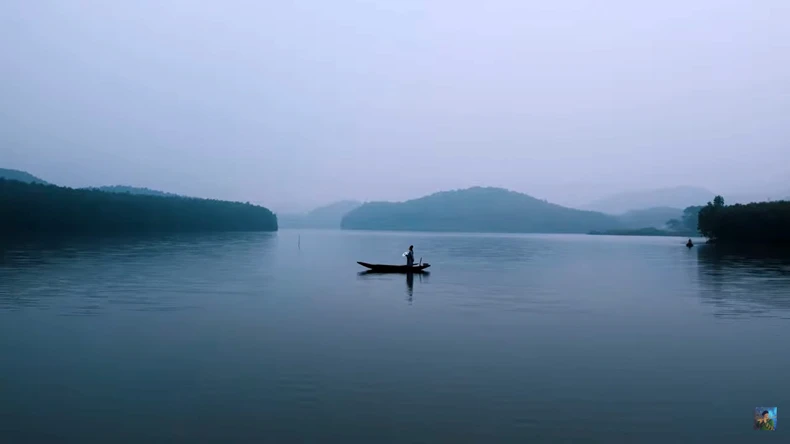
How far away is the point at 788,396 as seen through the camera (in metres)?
17.2

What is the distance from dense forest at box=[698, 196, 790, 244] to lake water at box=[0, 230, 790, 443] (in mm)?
127585

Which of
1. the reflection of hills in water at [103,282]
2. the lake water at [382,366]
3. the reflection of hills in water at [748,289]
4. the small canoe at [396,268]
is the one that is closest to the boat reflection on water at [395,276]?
the small canoe at [396,268]

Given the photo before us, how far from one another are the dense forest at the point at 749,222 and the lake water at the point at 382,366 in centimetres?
12758

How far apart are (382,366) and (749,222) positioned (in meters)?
167

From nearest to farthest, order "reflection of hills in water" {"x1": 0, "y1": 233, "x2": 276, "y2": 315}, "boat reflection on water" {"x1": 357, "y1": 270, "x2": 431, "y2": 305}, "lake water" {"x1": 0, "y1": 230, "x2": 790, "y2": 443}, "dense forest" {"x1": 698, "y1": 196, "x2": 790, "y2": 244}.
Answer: "lake water" {"x1": 0, "y1": 230, "x2": 790, "y2": 443}, "reflection of hills in water" {"x1": 0, "y1": 233, "x2": 276, "y2": 315}, "boat reflection on water" {"x1": 357, "y1": 270, "x2": 431, "y2": 305}, "dense forest" {"x1": 698, "y1": 196, "x2": 790, "y2": 244}

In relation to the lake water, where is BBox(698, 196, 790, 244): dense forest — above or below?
above

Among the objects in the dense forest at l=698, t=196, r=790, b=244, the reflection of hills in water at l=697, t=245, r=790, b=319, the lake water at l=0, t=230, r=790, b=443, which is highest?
the dense forest at l=698, t=196, r=790, b=244

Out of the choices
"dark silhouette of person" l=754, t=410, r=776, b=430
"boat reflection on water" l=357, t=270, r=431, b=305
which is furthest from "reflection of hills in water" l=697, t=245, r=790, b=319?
"boat reflection on water" l=357, t=270, r=431, b=305

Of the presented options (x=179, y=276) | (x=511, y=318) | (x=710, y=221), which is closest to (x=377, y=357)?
(x=511, y=318)

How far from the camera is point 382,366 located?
66.6 ft

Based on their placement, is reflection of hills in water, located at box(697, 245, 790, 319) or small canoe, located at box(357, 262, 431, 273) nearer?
reflection of hills in water, located at box(697, 245, 790, 319)

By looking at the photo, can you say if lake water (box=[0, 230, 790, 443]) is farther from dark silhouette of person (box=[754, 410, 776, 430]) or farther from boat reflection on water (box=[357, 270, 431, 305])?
boat reflection on water (box=[357, 270, 431, 305])

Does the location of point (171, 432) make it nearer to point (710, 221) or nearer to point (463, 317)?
point (463, 317)

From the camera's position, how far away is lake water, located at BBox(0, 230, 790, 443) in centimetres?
1421
